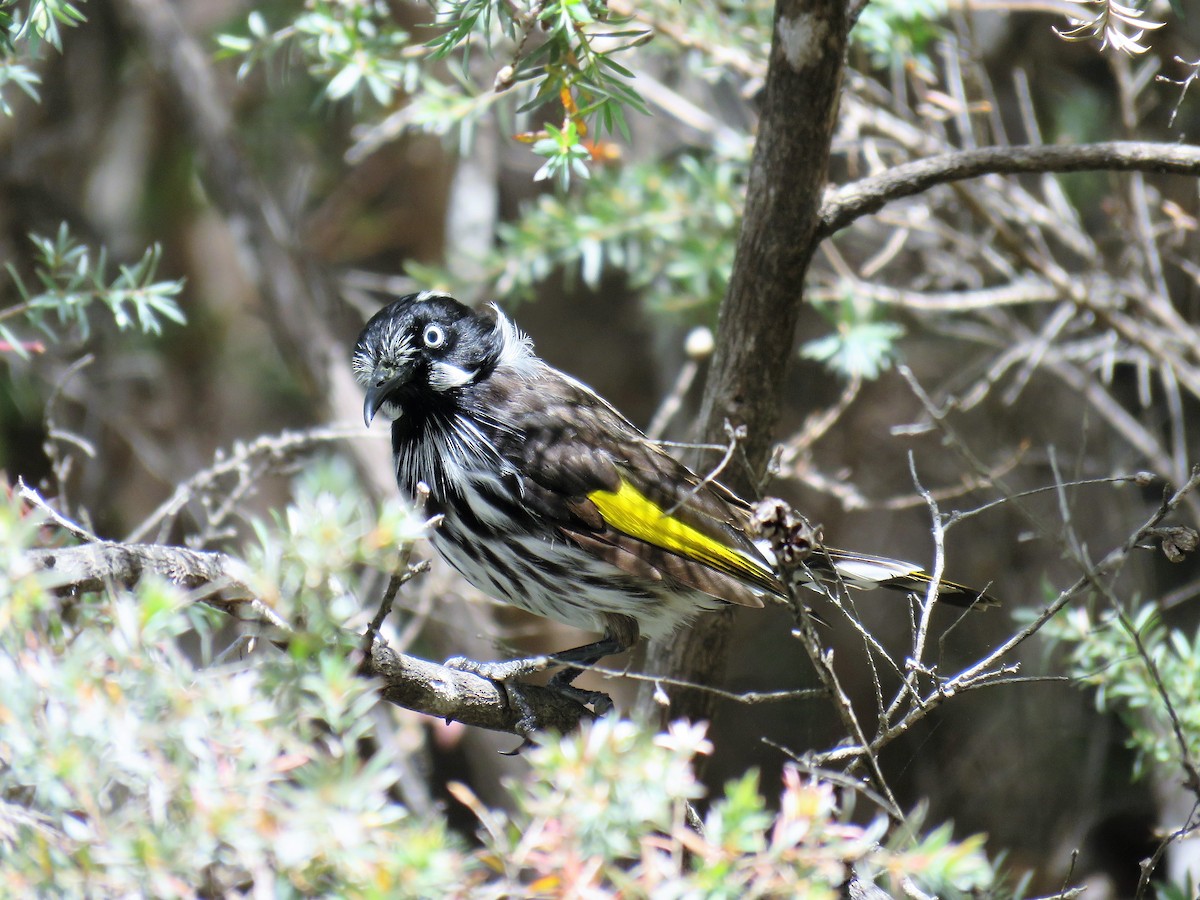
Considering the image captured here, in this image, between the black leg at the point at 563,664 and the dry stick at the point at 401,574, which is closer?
the dry stick at the point at 401,574

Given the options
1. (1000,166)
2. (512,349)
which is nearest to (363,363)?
(512,349)

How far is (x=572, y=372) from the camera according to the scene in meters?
6.37

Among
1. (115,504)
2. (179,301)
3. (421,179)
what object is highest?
(421,179)

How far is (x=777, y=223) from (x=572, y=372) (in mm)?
3765

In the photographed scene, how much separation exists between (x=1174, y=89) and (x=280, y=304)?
360cm

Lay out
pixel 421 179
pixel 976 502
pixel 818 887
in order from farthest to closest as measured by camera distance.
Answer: pixel 421 179
pixel 976 502
pixel 818 887

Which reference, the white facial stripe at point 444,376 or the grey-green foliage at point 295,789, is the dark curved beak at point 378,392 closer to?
the white facial stripe at point 444,376

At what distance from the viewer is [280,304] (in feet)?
15.6

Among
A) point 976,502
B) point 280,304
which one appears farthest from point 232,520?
point 976,502

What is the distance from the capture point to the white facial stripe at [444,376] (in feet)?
10.4

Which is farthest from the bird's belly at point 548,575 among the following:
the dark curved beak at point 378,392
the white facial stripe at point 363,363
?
the white facial stripe at point 363,363

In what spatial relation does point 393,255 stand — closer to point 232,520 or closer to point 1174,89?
point 232,520

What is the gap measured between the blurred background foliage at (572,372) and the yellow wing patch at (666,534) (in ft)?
1.49

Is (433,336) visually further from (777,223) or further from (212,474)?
(777,223)
